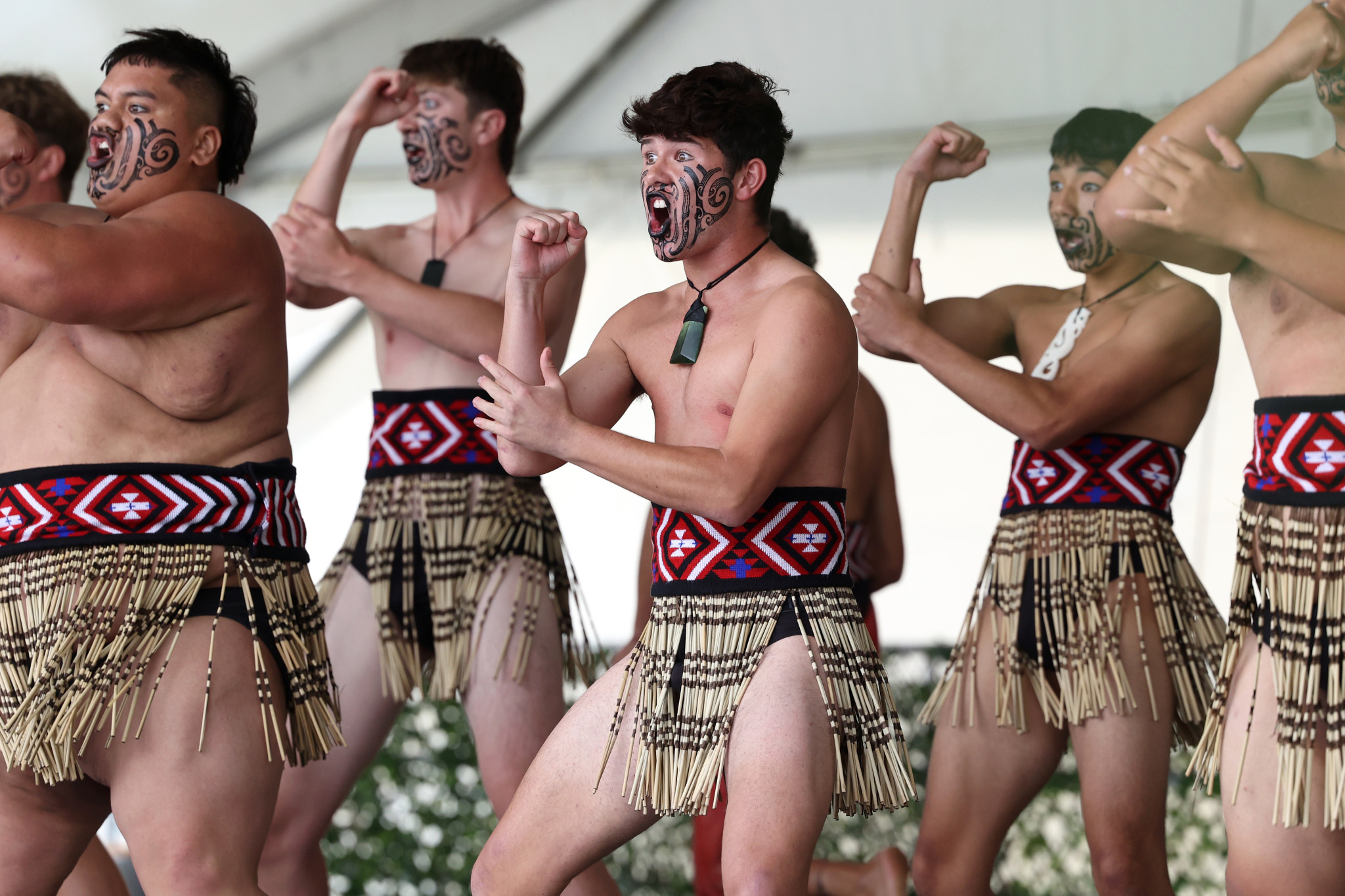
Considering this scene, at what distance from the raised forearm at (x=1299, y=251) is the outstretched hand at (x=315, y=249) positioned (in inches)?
75.2

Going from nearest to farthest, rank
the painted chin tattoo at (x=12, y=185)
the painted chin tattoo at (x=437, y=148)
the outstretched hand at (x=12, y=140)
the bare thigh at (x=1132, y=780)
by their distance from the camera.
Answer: the outstretched hand at (x=12, y=140), the bare thigh at (x=1132, y=780), the painted chin tattoo at (x=12, y=185), the painted chin tattoo at (x=437, y=148)

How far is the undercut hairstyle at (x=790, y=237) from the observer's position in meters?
3.57

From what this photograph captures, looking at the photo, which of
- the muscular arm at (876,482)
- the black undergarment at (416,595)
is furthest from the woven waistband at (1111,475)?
the black undergarment at (416,595)

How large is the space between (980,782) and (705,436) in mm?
1196

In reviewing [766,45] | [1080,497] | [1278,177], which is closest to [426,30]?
[766,45]

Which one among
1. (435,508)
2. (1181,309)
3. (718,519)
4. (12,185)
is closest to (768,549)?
(718,519)

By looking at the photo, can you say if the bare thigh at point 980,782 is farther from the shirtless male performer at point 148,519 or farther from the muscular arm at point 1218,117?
the shirtless male performer at point 148,519

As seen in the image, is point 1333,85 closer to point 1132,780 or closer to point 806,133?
A: point 1132,780

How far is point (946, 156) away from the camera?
3209 mm

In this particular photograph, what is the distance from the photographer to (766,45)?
220 inches

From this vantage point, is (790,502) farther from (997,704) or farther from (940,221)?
(940,221)

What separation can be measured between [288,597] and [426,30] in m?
3.63

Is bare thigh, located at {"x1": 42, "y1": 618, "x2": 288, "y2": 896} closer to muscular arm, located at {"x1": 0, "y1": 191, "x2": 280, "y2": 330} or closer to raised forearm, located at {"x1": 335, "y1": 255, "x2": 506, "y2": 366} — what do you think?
muscular arm, located at {"x1": 0, "y1": 191, "x2": 280, "y2": 330}

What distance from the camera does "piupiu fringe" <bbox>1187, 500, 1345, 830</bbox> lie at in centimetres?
219
